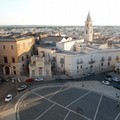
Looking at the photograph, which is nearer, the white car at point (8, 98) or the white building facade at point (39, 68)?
the white car at point (8, 98)

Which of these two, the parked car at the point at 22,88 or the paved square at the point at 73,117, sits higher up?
the parked car at the point at 22,88

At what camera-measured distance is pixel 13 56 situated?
5112 centimetres

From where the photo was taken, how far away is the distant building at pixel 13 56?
50688 millimetres

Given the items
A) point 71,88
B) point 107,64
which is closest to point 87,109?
point 71,88

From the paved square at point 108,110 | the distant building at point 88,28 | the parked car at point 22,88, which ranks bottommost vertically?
the paved square at point 108,110

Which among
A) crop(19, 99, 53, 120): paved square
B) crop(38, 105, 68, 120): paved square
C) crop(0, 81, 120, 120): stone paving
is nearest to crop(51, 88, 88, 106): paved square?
crop(0, 81, 120, 120): stone paving

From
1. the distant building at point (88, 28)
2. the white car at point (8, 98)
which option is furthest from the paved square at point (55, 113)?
the distant building at point (88, 28)

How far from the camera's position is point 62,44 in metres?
58.0

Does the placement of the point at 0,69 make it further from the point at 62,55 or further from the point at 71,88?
the point at 71,88

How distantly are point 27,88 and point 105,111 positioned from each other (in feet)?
57.4

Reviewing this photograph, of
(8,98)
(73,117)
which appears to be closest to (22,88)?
(8,98)

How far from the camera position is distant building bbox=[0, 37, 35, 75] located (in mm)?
50688

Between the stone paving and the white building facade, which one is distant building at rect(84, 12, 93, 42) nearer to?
the white building facade

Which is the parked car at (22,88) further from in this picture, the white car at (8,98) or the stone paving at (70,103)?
the white car at (8,98)
